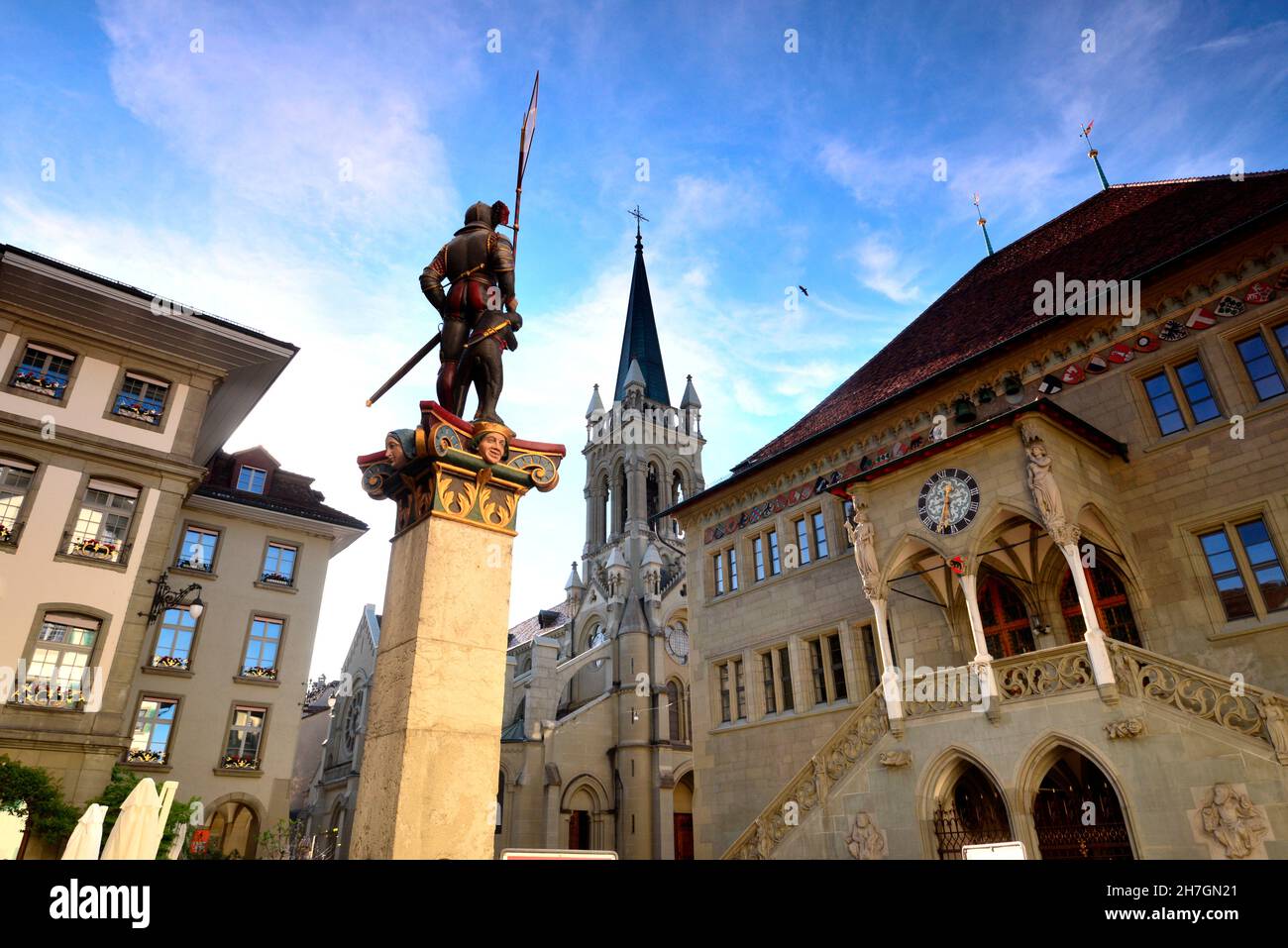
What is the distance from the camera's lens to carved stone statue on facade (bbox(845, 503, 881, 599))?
15354 millimetres

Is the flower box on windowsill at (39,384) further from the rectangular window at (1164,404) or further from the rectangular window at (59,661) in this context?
the rectangular window at (1164,404)

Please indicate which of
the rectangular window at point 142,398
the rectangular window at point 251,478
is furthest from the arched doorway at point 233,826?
the rectangular window at point 142,398

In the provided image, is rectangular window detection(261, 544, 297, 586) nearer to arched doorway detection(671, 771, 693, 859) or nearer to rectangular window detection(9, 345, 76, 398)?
rectangular window detection(9, 345, 76, 398)

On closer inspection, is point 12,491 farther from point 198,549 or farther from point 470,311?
point 470,311

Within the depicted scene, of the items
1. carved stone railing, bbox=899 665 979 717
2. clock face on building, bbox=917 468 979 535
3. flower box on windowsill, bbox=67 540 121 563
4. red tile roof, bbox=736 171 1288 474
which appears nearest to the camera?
carved stone railing, bbox=899 665 979 717

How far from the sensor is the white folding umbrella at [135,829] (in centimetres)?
961

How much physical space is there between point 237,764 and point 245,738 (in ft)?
2.60

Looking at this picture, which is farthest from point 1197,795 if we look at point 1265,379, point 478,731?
point 478,731

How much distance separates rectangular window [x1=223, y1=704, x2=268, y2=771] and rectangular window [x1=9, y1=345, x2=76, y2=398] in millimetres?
10543

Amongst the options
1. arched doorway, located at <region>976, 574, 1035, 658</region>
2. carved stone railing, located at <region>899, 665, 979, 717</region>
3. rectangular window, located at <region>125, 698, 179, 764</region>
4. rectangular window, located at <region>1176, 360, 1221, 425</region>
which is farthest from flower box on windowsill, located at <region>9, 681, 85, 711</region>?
rectangular window, located at <region>1176, 360, 1221, 425</region>

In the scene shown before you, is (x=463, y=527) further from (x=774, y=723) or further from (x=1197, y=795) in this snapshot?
(x=774, y=723)

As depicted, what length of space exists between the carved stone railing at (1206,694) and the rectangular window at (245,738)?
2304 centimetres

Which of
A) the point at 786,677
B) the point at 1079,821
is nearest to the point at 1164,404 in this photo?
the point at 1079,821
